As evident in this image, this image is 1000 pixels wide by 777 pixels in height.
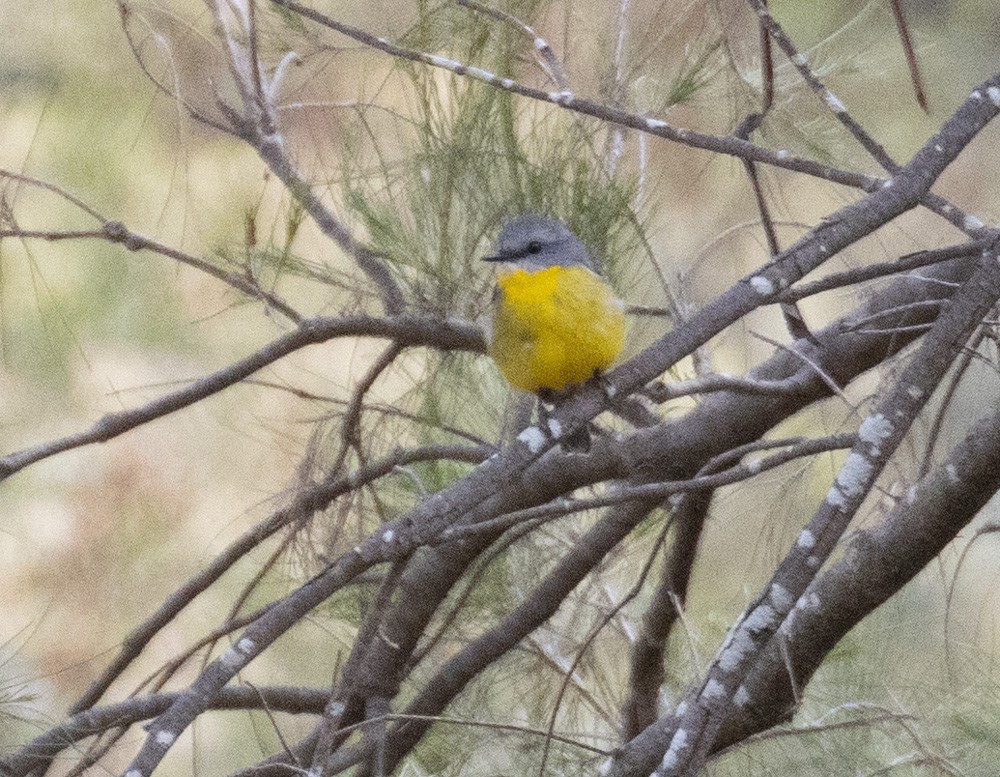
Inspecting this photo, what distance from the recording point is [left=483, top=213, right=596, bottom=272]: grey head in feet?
6.62

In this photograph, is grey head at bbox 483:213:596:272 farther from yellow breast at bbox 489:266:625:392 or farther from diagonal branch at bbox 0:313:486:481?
diagonal branch at bbox 0:313:486:481

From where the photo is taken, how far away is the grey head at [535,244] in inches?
79.4

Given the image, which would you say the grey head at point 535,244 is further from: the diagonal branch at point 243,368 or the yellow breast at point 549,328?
the diagonal branch at point 243,368

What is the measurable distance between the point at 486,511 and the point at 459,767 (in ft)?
1.81

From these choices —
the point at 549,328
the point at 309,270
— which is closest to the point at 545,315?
the point at 549,328

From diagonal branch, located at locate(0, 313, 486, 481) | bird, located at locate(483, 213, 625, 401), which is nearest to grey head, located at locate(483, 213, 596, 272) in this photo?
bird, located at locate(483, 213, 625, 401)

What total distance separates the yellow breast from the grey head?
24mm

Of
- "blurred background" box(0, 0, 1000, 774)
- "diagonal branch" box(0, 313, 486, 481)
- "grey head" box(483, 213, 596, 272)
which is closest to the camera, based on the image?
"diagonal branch" box(0, 313, 486, 481)

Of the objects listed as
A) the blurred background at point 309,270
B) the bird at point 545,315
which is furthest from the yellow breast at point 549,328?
the blurred background at point 309,270

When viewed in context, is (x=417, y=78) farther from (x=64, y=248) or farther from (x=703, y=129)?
(x=64, y=248)

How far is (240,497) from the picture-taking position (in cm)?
341

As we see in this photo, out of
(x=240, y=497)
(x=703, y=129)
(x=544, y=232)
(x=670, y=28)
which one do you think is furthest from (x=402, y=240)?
(x=240, y=497)

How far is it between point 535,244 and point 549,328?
12 cm

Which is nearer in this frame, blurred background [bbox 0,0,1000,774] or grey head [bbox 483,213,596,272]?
grey head [bbox 483,213,596,272]
